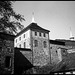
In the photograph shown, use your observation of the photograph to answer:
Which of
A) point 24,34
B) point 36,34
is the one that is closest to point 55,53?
point 36,34

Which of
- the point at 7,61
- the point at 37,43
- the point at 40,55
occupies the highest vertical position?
the point at 37,43

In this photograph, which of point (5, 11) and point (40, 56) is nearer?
point (5, 11)

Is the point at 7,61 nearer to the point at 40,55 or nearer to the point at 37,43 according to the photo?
the point at 40,55

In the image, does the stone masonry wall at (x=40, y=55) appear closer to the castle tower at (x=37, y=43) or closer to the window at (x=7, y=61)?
the castle tower at (x=37, y=43)

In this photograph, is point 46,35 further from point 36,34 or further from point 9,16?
point 9,16

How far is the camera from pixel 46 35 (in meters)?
33.0

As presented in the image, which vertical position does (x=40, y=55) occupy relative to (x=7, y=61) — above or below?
above

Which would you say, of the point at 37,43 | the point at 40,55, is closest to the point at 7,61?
the point at 40,55

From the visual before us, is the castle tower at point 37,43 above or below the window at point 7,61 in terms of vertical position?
above

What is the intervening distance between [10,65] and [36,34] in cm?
1129

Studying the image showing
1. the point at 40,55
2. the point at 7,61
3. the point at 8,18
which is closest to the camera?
the point at 8,18

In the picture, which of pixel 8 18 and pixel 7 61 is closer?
pixel 8 18

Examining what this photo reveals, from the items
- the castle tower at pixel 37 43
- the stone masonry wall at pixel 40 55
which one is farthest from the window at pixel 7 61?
the stone masonry wall at pixel 40 55

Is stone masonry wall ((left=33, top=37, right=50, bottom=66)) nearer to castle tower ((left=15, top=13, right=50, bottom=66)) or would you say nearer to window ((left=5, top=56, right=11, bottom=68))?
castle tower ((left=15, top=13, right=50, bottom=66))
